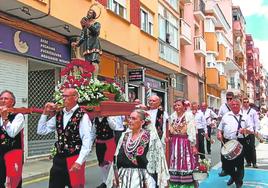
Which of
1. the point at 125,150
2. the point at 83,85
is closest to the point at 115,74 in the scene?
the point at 83,85

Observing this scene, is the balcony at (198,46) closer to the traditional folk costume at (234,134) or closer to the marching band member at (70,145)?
the traditional folk costume at (234,134)

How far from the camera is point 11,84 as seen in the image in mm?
13102

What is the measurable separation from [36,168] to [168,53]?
1454cm

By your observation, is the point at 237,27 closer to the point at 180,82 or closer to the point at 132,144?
the point at 180,82

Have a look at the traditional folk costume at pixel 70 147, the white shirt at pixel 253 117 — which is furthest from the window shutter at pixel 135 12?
the traditional folk costume at pixel 70 147

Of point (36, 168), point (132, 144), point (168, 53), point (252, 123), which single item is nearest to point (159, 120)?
point (132, 144)

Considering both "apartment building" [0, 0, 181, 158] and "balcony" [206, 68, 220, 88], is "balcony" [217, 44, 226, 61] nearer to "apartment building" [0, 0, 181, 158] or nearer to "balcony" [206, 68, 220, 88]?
A: "balcony" [206, 68, 220, 88]

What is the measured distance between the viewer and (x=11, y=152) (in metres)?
5.76

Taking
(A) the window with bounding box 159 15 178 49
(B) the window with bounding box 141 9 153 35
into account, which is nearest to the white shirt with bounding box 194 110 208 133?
(B) the window with bounding box 141 9 153 35

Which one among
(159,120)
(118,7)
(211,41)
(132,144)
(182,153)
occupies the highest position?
(211,41)

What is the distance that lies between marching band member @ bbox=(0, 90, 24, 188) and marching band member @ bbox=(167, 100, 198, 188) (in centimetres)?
301

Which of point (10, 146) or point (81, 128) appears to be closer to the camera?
point (81, 128)

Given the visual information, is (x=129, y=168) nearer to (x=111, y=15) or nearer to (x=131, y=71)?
(x=111, y=15)

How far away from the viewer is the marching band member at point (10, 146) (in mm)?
5672
